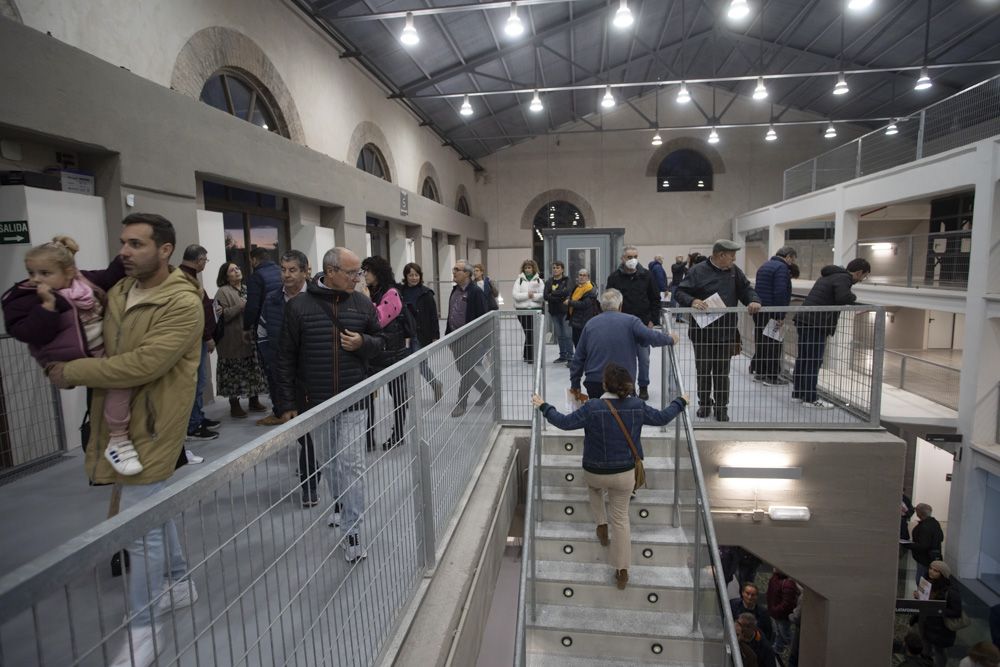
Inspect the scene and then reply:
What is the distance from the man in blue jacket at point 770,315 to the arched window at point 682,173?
16034 mm

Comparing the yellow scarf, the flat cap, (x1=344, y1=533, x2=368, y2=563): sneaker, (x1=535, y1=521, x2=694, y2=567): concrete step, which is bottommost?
(x1=535, y1=521, x2=694, y2=567): concrete step

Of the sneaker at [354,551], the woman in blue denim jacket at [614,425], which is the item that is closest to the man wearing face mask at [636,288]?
the woman in blue denim jacket at [614,425]

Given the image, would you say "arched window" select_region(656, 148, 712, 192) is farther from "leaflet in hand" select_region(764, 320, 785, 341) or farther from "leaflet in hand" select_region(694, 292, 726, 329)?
"leaflet in hand" select_region(694, 292, 726, 329)

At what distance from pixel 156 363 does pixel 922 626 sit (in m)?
9.01

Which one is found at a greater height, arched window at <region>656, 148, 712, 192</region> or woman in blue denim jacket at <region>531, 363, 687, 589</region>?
arched window at <region>656, 148, 712, 192</region>

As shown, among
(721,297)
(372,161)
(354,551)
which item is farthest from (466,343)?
(372,161)

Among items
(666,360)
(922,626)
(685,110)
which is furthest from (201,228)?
(685,110)

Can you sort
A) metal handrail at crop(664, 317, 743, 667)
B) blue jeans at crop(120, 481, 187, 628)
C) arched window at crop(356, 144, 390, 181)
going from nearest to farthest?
blue jeans at crop(120, 481, 187, 628), metal handrail at crop(664, 317, 743, 667), arched window at crop(356, 144, 390, 181)

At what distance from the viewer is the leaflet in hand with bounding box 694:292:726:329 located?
17.2 feet

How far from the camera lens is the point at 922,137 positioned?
33.8ft

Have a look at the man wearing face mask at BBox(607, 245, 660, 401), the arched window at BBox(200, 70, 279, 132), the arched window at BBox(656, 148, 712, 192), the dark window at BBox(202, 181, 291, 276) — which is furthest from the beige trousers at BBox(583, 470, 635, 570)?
the arched window at BBox(656, 148, 712, 192)

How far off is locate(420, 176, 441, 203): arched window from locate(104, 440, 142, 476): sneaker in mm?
14277

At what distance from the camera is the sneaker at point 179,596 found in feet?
4.22

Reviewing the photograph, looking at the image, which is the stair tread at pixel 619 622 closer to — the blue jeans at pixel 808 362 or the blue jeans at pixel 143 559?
the blue jeans at pixel 808 362
